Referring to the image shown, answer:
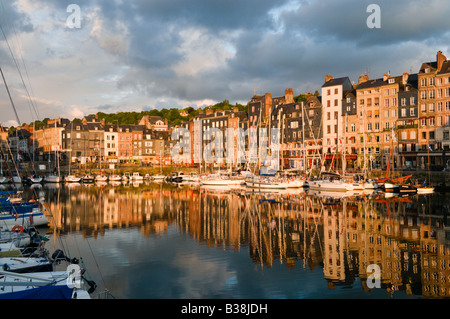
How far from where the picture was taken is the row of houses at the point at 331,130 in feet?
196

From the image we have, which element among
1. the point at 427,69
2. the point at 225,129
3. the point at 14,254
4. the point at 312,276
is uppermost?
the point at 427,69

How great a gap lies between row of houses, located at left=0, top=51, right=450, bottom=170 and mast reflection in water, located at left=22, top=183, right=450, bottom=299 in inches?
885

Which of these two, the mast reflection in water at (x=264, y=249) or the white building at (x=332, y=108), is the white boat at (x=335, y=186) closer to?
the mast reflection in water at (x=264, y=249)

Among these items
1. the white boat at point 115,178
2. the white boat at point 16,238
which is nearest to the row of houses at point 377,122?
the white boat at point 115,178

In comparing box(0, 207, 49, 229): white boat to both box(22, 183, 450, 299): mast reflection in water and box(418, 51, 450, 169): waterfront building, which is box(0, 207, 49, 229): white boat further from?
box(418, 51, 450, 169): waterfront building

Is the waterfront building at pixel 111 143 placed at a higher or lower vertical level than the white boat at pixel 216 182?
higher

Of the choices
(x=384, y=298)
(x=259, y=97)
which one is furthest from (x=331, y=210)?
(x=259, y=97)

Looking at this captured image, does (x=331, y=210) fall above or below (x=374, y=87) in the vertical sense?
below

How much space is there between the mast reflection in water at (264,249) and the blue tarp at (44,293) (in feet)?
11.3

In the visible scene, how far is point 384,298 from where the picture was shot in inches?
488

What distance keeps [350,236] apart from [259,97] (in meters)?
72.0

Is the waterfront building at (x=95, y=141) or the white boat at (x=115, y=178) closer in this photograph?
the white boat at (x=115, y=178)

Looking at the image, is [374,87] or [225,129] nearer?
[374,87]

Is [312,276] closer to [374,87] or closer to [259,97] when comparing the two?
[374,87]
